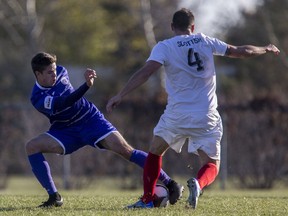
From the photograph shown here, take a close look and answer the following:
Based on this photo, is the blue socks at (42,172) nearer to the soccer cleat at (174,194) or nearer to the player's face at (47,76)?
the player's face at (47,76)

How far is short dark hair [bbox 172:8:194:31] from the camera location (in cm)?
891

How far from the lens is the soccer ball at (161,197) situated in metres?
9.21

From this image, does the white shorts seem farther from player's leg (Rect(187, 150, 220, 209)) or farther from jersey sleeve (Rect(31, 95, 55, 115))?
jersey sleeve (Rect(31, 95, 55, 115))

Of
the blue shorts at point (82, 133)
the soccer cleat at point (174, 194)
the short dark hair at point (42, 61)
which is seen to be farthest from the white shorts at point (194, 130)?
the short dark hair at point (42, 61)

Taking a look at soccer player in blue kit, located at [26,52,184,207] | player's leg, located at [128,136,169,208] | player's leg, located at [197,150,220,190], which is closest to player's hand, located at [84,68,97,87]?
soccer player in blue kit, located at [26,52,184,207]

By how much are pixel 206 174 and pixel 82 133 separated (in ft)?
4.87

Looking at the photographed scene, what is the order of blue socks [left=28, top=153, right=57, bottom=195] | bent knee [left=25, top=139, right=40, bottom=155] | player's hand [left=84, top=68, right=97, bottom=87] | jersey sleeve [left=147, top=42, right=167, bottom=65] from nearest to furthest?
jersey sleeve [left=147, top=42, right=167, bottom=65] → player's hand [left=84, top=68, right=97, bottom=87] → blue socks [left=28, top=153, right=57, bottom=195] → bent knee [left=25, top=139, right=40, bottom=155]

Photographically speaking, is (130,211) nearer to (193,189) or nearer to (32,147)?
(193,189)

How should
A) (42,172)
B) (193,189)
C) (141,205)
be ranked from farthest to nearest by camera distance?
(42,172), (141,205), (193,189)

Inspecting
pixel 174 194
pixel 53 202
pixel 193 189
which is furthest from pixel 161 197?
pixel 53 202

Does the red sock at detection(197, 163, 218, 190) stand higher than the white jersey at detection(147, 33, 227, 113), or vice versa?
the white jersey at detection(147, 33, 227, 113)

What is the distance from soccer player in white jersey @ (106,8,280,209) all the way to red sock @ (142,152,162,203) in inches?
5.1

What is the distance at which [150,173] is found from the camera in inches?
364

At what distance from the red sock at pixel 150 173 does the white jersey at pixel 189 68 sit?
1.84 ft
